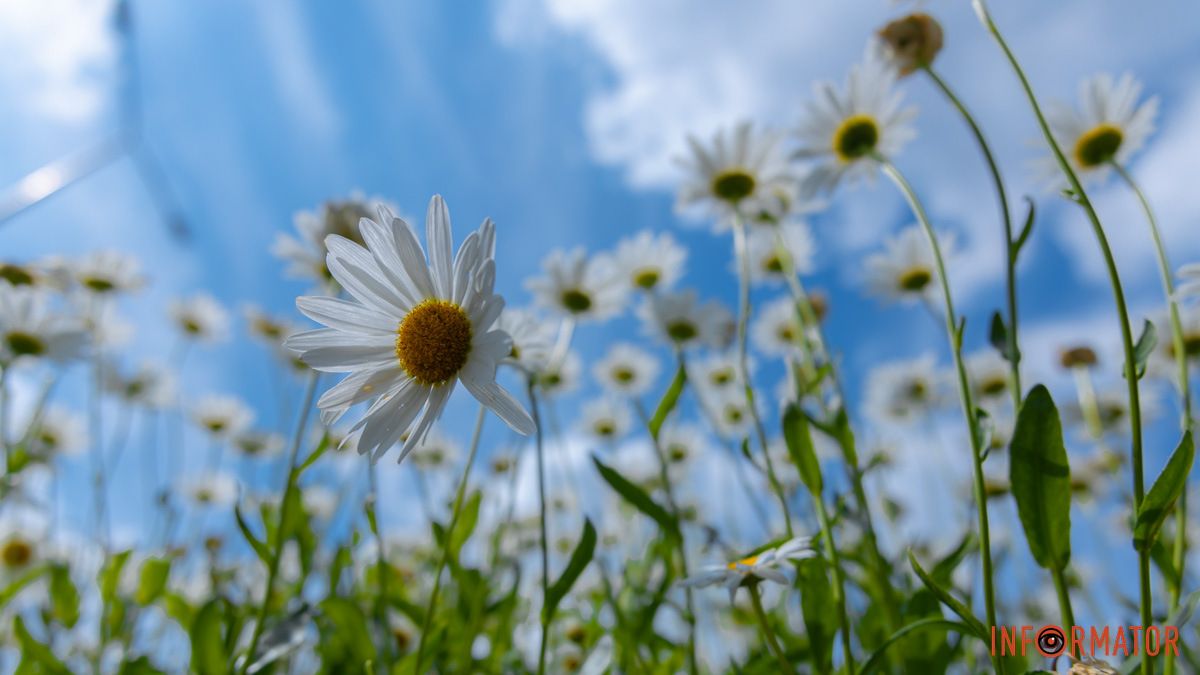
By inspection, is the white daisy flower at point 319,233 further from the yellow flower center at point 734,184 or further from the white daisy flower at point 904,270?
the white daisy flower at point 904,270

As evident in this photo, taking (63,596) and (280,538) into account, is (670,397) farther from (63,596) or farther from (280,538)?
(63,596)

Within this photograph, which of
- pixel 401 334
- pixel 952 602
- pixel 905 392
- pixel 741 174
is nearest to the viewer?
pixel 952 602

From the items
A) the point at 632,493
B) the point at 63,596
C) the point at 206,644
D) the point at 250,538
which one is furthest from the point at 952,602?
the point at 63,596

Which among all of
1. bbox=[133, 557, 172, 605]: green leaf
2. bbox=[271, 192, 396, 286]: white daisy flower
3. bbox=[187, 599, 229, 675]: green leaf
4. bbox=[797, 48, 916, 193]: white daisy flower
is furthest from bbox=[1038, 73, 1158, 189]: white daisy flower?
bbox=[133, 557, 172, 605]: green leaf

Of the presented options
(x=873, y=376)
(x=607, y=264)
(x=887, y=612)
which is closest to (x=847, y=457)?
(x=887, y=612)

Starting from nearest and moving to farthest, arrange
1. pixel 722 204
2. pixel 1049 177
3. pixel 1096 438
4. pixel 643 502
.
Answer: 1. pixel 643 502
2. pixel 1049 177
3. pixel 1096 438
4. pixel 722 204

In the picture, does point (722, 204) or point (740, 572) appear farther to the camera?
point (722, 204)

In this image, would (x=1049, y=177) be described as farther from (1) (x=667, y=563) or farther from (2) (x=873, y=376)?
(2) (x=873, y=376)
